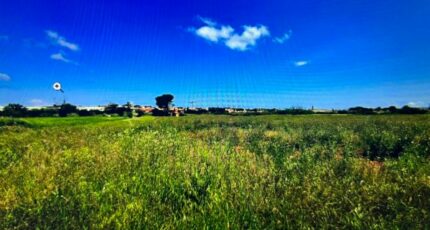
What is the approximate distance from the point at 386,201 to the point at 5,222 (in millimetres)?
4958

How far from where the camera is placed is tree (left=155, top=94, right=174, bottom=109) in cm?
3219

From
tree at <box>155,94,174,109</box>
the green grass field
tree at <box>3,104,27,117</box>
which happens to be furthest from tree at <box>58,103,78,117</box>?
the green grass field

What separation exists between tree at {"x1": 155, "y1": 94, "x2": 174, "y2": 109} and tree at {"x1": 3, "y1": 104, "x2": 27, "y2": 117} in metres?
16.4

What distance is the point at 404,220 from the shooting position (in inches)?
155

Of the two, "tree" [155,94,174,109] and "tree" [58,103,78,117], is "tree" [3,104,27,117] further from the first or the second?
"tree" [155,94,174,109]

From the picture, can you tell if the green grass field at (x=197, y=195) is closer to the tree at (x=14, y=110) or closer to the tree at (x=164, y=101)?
the tree at (x=164, y=101)

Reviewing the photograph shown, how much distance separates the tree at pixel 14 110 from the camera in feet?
116

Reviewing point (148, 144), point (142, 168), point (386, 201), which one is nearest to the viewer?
point (386, 201)

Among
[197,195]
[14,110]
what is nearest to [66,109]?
[14,110]

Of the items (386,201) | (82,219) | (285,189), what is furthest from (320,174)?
(82,219)

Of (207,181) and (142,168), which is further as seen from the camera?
(142,168)

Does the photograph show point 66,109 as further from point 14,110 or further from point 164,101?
point 164,101

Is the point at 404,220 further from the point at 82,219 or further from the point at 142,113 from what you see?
the point at 142,113

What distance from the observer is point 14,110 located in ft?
119
